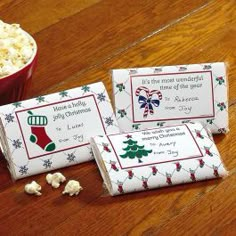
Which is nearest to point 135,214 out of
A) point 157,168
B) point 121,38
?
point 157,168

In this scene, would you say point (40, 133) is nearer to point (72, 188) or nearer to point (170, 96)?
point (72, 188)

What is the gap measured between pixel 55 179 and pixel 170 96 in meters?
0.33

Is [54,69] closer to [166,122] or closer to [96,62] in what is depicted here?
[96,62]

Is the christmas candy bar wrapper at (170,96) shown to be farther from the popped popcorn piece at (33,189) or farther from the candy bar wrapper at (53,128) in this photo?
the popped popcorn piece at (33,189)

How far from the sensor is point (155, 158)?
125cm

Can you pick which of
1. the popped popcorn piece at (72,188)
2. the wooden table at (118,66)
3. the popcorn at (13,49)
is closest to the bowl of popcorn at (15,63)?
the popcorn at (13,49)

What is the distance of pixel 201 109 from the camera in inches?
54.0

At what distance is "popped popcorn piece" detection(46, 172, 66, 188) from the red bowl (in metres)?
0.22

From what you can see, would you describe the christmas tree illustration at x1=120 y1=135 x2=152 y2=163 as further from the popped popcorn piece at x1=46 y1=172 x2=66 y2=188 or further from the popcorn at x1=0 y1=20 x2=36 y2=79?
the popcorn at x1=0 y1=20 x2=36 y2=79

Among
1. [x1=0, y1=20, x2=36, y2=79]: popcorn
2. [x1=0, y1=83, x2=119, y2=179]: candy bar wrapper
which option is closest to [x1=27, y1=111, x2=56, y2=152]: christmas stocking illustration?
[x1=0, y1=83, x2=119, y2=179]: candy bar wrapper

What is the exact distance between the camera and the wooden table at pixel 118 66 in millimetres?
1188

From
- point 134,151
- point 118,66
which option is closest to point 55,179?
point 134,151

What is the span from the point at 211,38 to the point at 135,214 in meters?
0.71

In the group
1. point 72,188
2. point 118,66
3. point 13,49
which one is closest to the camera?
point 72,188
